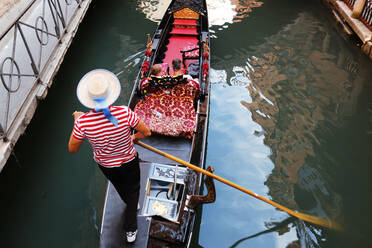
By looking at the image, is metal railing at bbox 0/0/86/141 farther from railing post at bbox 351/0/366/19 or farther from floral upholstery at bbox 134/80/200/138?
railing post at bbox 351/0/366/19

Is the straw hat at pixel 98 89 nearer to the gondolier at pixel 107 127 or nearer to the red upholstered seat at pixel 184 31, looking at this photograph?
the gondolier at pixel 107 127

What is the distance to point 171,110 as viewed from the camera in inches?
113

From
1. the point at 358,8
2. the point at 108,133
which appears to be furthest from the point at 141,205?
the point at 358,8

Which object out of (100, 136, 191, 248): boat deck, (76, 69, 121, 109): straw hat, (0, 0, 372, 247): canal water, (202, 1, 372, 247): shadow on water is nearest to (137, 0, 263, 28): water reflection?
(0, 0, 372, 247): canal water

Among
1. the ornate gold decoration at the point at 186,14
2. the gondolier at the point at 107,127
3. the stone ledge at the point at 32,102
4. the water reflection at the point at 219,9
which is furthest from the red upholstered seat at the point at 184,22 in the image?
the gondolier at the point at 107,127

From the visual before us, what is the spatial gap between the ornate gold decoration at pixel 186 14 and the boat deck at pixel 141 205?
2.81 meters

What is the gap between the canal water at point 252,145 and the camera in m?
2.68

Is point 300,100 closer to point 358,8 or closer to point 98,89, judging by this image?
point 358,8

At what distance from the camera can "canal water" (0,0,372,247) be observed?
8.79 feet

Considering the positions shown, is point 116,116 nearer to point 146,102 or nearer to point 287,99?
point 146,102

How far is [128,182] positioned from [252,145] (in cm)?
203

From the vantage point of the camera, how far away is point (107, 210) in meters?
2.28

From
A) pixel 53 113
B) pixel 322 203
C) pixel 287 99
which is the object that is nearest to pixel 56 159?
pixel 53 113

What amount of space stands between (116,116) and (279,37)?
495cm
